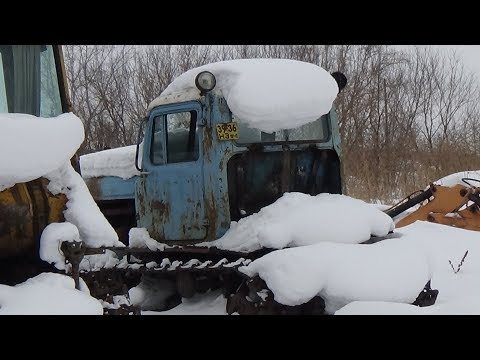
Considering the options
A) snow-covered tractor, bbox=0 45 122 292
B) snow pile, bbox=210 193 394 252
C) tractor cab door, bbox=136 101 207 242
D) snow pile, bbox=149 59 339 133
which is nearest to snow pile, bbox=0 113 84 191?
snow-covered tractor, bbox=0 45 122 292

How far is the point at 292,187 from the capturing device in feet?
22.4

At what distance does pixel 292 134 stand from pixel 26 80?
3.26m

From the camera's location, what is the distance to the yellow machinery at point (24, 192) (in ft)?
12.2

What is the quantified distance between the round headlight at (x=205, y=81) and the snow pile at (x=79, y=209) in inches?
106

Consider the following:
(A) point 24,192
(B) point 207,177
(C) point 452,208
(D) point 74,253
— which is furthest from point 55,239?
(C) point 452,208

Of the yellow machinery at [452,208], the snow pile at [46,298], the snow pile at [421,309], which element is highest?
the snow pile at [46,298]

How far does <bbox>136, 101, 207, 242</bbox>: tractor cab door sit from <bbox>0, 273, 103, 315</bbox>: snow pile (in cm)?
299

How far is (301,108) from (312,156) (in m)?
0.80

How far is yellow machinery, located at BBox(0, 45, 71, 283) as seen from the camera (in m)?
3.73

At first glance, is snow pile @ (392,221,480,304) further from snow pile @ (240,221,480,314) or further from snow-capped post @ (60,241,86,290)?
snow-capped post @ (60,241,86,290)

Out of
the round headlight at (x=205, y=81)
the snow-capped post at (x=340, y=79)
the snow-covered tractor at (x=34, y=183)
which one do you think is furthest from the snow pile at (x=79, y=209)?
the snow-capped post at (x=340, y=79)

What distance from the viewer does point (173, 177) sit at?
680 cm

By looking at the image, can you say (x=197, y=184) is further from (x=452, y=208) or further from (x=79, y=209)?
(x=452, y=208)

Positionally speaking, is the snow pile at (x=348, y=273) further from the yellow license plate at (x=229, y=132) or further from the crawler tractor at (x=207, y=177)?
the yellow license plate at (x=229, y=132)
